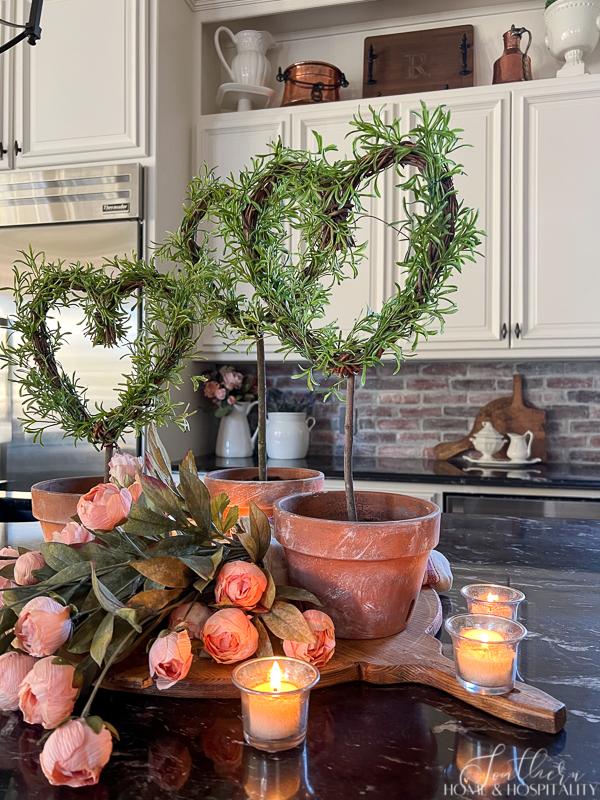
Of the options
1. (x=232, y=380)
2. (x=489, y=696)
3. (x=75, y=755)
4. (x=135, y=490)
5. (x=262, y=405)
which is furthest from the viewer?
(x=232, y=380)

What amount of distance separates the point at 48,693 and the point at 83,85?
8.73ft

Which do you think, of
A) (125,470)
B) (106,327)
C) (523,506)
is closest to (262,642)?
(125,470)

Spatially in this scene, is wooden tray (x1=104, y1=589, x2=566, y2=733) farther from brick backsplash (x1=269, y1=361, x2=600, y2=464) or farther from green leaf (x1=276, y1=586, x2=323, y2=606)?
brick backsplash (x1=269, y1=361, x2=600, y2=464)

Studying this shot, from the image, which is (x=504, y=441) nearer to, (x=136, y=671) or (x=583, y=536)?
(x=583, y=536)

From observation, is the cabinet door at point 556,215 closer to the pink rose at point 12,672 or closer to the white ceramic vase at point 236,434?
the white ceramic vase at point 236,434

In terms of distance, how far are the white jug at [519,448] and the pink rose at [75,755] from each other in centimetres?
237

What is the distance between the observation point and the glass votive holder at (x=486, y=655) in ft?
1.83

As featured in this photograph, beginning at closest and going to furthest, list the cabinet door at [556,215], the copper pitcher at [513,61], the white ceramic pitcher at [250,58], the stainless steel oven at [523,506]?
the stainless steel oven at [523,506] < the cabinet door at [556,215] < the copper pitcher at [513,61] < the white ceramic pitcher at [250,58]

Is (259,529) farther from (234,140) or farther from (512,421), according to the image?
(234,140)


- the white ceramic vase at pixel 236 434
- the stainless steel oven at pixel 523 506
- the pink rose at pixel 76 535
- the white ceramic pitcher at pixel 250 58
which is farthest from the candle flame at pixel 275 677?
the white ceramic pitcher at pixel 250 58

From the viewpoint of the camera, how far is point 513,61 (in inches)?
101

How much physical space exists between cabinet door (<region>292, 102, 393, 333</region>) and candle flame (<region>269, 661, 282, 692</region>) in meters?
2.12

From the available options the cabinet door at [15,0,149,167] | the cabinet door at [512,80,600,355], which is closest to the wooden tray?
the cabinet door at [512,80,600,355]

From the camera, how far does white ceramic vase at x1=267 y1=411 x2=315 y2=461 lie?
2736 millimetres
